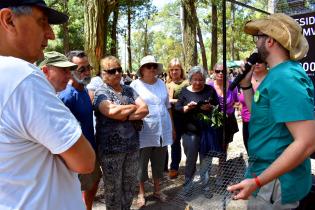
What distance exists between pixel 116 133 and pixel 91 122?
0.26 meters

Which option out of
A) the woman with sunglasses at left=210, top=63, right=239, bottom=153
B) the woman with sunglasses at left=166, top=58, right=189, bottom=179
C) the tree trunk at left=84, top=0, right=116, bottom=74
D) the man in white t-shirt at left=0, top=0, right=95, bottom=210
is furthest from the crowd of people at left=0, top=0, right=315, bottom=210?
the woman with sunglasses at left=210, top=63, right=239, bottom=153

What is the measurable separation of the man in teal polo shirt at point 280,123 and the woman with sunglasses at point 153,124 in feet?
8.00

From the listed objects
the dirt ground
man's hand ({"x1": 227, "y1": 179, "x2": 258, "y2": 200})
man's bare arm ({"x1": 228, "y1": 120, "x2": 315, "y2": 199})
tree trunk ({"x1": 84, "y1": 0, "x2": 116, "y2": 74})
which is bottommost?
the dirt ground

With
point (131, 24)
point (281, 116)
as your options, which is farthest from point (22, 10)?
point (131, 24)

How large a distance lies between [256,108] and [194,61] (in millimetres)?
7715

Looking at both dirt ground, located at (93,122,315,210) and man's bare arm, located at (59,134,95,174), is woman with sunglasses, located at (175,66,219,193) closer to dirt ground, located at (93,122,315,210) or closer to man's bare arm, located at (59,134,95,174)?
dirt ground, located at (93,122,315,210)

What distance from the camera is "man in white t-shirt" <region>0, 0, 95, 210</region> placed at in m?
1.06

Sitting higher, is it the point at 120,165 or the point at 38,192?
the point at 38,192

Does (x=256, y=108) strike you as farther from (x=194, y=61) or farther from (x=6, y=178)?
(x=194, y=61)

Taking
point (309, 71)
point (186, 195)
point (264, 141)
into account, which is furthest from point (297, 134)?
point (309, 71)

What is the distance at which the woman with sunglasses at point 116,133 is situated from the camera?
3428 millimetres

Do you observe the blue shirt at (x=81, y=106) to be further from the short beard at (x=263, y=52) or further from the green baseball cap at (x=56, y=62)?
the short beard at (x=263, y=52)

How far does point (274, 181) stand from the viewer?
6.07ft

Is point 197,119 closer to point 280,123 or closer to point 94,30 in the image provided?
point 94,30
